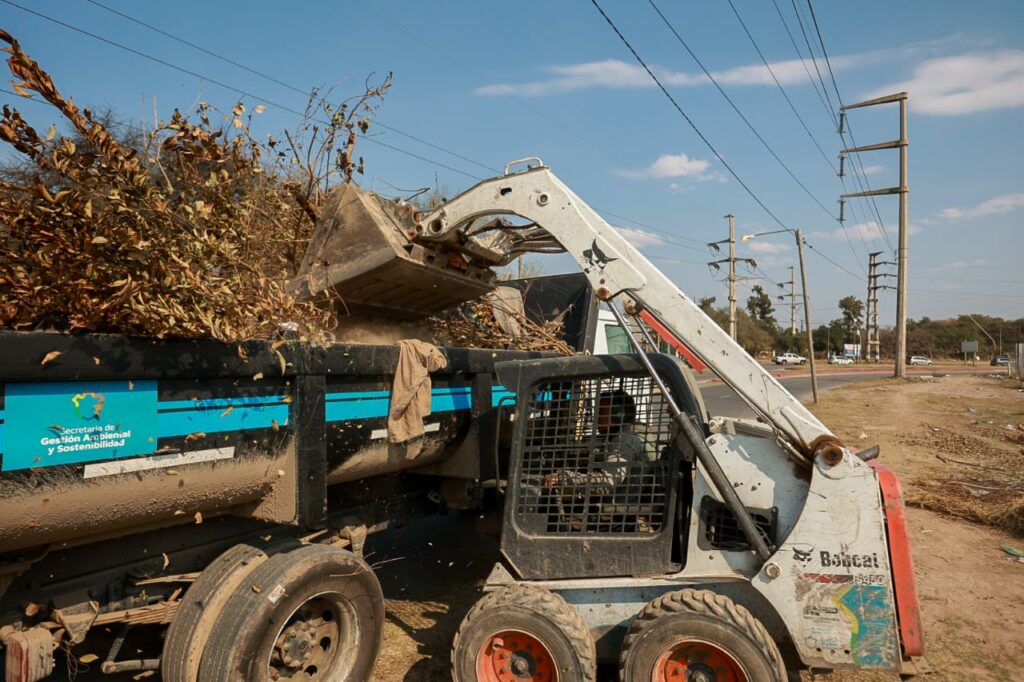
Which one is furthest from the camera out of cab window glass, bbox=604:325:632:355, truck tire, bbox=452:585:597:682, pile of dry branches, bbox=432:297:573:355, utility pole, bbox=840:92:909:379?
utility pole, bbox=840:92:909:379

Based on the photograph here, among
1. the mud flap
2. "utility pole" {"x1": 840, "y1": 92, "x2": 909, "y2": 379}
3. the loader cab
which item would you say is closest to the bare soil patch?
the mud flap

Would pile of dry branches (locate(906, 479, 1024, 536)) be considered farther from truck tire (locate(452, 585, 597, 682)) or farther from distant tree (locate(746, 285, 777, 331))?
distant tree (locate(746, 285, 777, 331))

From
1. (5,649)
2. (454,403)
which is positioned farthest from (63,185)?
(454,403)

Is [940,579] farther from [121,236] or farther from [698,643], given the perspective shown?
[121,236]

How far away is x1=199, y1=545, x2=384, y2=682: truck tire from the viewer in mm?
2814

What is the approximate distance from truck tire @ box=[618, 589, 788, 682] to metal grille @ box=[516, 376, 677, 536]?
1.39ft

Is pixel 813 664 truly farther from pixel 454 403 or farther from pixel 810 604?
pixel 454 403

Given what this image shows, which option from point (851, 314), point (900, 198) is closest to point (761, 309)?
point (851, 314)

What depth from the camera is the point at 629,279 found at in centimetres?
336

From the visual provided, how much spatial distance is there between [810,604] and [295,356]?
97.5 inches

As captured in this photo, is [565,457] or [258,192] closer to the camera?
[565,457]

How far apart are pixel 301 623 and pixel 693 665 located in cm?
177

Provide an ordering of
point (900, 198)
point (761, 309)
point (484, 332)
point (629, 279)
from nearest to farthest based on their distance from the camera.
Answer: point (629, 279)
point (484, 332)
point (900, 198)
point (761, 309)

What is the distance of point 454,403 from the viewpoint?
4.06 metres
